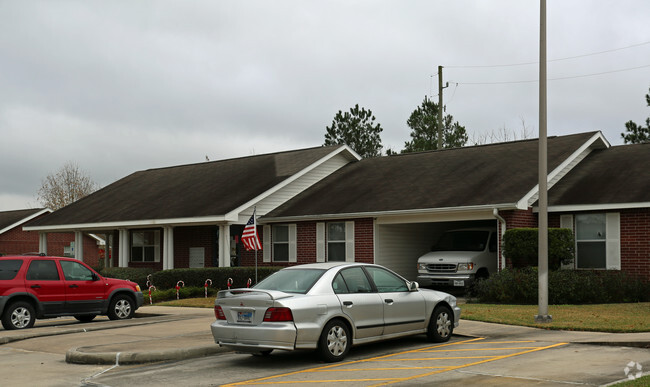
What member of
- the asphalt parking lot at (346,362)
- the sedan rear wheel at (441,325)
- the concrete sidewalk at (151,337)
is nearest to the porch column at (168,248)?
the concrete sidewalk at (151,337)

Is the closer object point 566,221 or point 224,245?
point 566,221

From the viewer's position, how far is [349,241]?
26.3 meters

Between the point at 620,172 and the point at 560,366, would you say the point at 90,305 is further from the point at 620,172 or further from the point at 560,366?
the point at 620,172

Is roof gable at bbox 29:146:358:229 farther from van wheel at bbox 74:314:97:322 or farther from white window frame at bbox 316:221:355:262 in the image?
van wheel at bbox 74:314:97:322

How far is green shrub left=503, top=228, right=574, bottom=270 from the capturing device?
69.5 ft

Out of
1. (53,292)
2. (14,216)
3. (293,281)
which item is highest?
(14,216)

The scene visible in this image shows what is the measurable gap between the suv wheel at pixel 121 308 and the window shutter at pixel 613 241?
1353cm

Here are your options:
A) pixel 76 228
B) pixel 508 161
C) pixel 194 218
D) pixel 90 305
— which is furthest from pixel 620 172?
pixel 76 228

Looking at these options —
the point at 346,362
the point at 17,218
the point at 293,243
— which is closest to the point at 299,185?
the point at 293,243

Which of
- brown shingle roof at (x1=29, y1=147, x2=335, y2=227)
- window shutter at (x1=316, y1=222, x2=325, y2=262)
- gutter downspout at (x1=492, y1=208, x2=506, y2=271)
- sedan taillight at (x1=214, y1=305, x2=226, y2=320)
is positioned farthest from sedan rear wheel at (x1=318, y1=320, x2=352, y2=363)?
brown shingle roof at (x1=29, y1=147, x2=335, y2=227)

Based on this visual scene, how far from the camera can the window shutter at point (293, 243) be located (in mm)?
27969

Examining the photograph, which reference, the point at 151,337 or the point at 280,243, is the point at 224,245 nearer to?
the point at 280,243

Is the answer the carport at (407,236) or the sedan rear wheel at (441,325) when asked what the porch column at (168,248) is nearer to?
the carport at (407,236)

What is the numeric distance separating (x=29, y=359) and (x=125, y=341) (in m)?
1.74
